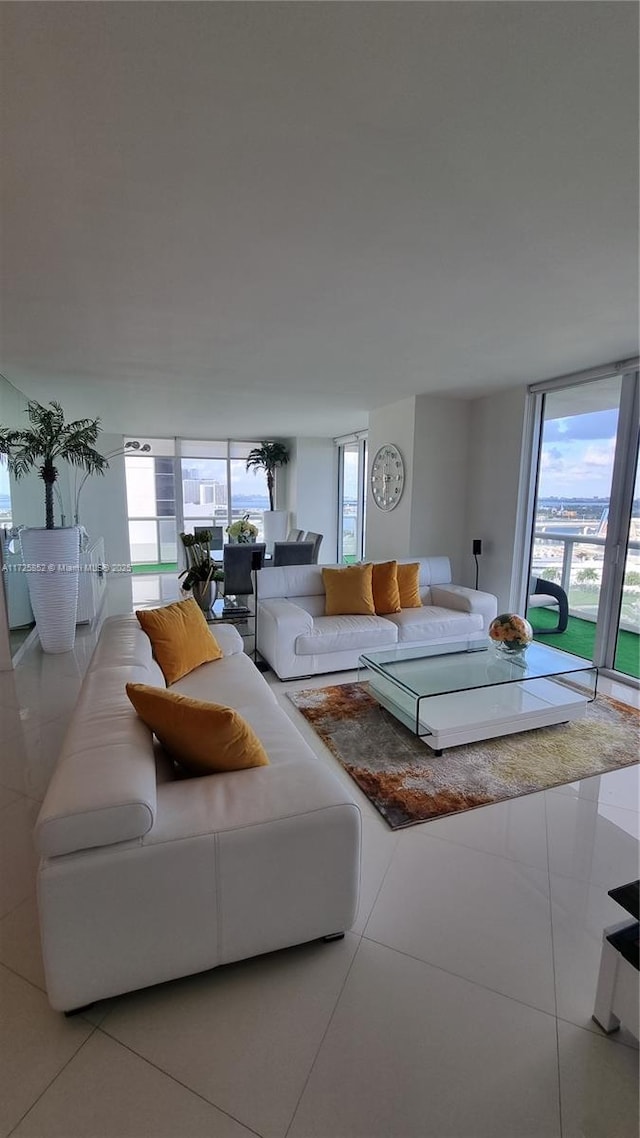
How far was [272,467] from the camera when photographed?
29.9 ft

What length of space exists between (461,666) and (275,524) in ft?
20.2

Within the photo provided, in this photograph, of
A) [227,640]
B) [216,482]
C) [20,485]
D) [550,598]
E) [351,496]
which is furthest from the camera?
[216,482]

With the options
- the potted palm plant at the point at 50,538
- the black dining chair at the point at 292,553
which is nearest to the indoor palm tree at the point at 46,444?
the potted palm plant at the point at 50,538

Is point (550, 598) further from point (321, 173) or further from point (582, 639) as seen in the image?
point (321, 173)

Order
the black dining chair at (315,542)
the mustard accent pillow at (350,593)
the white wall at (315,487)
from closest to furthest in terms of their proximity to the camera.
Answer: the mustard accent pillow at (350,593) → the black dining chair at (315,542) → the white wall at (315,487)

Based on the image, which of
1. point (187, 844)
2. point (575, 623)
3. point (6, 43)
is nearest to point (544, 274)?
point (6, 43)

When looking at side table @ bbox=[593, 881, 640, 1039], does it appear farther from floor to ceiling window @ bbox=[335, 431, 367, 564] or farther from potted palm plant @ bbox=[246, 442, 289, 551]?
potted palm plant @ bbox=[246, 442, 289, 551]

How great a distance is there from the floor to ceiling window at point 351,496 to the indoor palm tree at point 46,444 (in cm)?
436

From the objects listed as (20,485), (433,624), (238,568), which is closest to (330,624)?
(433,624)

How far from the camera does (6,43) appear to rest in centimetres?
112

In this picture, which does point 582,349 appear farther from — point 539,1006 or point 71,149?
point 539,1006

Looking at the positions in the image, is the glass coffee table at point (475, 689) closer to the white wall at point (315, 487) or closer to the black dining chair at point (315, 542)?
the black dining chair at point (315, 542)

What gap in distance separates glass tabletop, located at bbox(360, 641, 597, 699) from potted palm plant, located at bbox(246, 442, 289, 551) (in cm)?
561

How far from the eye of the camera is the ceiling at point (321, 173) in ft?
3.60
